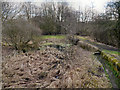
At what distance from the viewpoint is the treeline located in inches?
407

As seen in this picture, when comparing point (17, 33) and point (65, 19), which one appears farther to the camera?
point (65, 19)

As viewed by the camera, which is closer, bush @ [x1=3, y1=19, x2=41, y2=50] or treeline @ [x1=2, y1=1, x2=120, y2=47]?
→ bush @ [x1=3, y1=19, x2=41, y2=50]

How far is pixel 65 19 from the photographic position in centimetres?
1571

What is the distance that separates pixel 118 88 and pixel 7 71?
5271 millimetres

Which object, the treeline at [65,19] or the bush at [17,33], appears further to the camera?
the treeline at [65,19]

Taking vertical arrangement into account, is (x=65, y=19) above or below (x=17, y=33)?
above

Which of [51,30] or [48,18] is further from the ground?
[48,18]

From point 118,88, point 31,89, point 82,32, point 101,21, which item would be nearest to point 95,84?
point 118,88

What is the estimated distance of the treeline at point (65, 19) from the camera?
10.3 metres

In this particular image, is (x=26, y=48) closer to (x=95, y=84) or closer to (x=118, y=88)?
(x=95, y=84)

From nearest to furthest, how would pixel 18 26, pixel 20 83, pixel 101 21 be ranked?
pixel 20 83 < pixel 18 26 < pixel 101 21

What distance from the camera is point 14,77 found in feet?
15.7

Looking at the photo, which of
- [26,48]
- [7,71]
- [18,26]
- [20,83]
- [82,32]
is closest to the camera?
[20,83]

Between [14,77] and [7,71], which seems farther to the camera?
[7,71]
